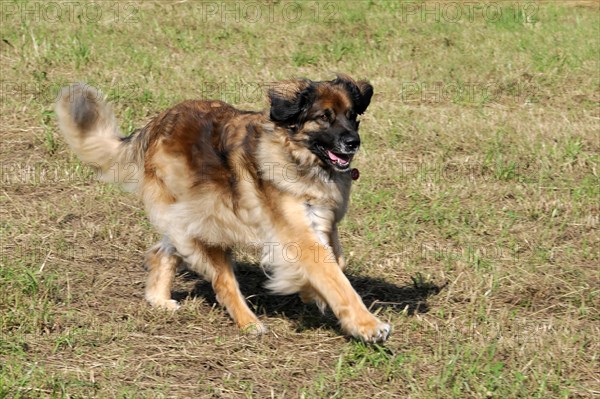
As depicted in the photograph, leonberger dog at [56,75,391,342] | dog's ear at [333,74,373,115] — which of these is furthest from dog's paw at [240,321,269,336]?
dog's ear at [333,74,373,115]

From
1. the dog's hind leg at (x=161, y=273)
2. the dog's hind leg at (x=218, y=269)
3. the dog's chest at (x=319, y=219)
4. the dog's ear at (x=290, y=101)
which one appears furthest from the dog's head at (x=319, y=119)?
the dog's hind leg at (x=161, y=273)

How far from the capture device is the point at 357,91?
595cm

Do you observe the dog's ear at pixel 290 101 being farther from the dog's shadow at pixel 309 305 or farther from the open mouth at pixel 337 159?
the dog's shadow at pixel 309 305

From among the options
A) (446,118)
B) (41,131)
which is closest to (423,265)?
(446,118)

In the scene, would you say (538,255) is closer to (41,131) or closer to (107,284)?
(107,284)

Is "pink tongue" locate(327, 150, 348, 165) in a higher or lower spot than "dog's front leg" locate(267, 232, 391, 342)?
higher

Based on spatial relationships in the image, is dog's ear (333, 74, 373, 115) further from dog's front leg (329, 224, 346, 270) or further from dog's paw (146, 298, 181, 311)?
dog's paw (146, 298, 181, 311)

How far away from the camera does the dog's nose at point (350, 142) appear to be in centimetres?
555

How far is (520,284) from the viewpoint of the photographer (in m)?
6.31

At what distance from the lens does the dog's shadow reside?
19.7 feet

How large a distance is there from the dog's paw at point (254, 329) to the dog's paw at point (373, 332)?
0.70 metres

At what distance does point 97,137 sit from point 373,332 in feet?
8.12

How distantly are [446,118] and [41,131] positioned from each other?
411 centimetres

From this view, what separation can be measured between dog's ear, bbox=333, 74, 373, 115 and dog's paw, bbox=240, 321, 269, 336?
1.47 metres
